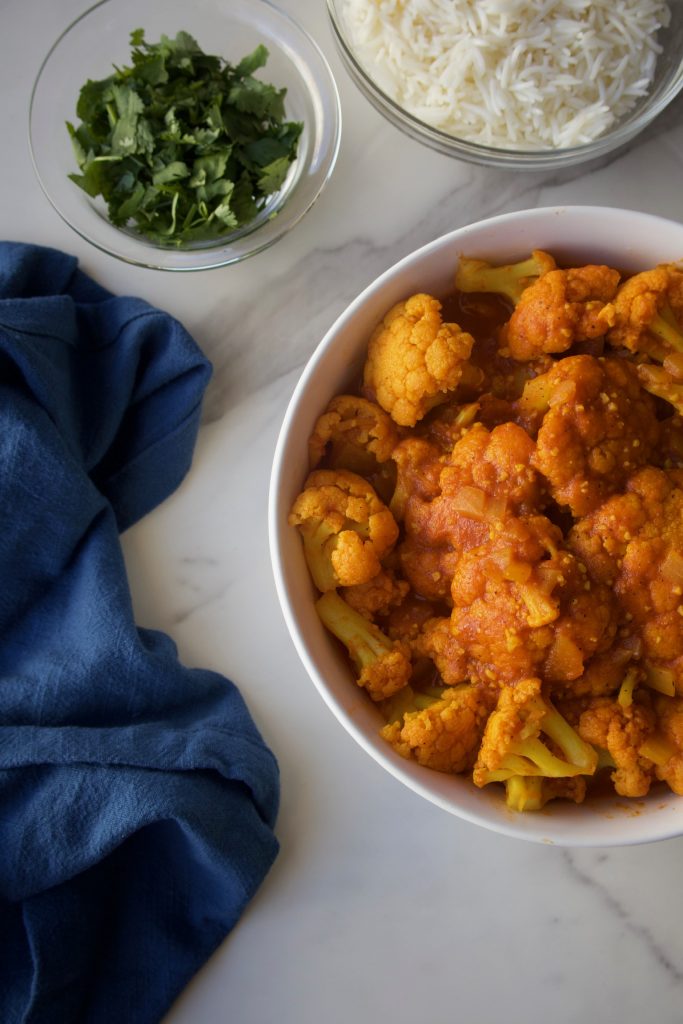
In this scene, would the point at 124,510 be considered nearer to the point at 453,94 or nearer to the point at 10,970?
the point at 10,970

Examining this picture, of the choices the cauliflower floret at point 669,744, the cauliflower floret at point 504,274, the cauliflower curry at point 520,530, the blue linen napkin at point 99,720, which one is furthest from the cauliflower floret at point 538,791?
the cauliflower floret at point 504,274

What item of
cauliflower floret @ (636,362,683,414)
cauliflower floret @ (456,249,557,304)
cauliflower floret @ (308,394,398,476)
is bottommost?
cauliflower floret @ (636,362,683,414)

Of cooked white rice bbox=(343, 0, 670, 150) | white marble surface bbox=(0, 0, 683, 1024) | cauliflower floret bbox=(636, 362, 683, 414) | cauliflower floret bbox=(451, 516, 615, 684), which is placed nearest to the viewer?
cauliflower floret bbox=(451, 516, 615, 684)

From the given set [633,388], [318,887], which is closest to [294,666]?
[318,887]

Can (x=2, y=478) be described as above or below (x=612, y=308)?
above

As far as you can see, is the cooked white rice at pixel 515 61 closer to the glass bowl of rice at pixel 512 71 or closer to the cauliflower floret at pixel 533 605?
the glass bowl of rice at pixel 512 71

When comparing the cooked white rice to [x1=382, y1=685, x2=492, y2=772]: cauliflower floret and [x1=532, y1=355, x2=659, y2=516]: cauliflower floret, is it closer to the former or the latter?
[x1=532, y1=355, x2=659, y2=516]: cauliflower floret

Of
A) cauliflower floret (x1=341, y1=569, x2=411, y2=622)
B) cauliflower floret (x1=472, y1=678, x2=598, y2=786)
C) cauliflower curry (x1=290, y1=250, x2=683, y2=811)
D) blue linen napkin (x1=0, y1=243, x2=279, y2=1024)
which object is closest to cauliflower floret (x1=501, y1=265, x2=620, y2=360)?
cauliflower curry (x1=290, y1=250, x2=683, y2=811)
